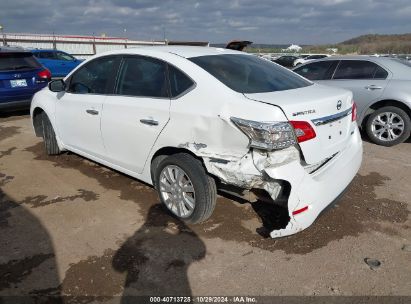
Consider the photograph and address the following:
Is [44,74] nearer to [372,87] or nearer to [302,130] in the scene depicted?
[372,87]

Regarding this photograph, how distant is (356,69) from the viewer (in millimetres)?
7051

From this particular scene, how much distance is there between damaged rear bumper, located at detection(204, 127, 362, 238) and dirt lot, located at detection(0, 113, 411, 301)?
342 millimetres

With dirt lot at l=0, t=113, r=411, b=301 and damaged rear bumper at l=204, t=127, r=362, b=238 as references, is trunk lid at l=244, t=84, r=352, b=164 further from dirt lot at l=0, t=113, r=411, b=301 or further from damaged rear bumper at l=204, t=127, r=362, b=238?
dirt lot at l=0, t=113, r=411, b=301

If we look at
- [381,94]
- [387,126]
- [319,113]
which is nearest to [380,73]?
[381,94]

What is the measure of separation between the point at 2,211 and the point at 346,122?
12.1 ft

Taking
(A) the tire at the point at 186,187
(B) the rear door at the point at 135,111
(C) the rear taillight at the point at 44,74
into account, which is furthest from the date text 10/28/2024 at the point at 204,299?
(C) the rear taillight at the point at 44,74

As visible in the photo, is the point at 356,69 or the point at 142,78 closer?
the point at 142,78

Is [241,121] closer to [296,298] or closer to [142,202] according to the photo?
[296,298]

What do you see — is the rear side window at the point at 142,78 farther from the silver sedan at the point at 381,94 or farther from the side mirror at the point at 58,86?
the silver sedan at the point at 381,94

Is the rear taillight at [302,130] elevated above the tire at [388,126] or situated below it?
above

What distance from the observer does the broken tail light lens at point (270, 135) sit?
2.89 metres

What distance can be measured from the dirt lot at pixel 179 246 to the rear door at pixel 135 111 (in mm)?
609

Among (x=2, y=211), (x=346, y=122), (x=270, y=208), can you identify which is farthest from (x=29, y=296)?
(x=346, y=122)

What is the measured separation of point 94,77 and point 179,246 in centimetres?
243
